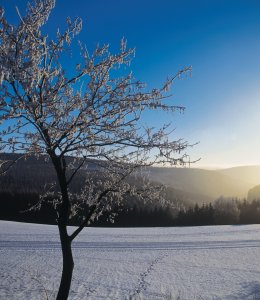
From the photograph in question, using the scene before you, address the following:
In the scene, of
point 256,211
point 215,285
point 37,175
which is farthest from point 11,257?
point 37,175

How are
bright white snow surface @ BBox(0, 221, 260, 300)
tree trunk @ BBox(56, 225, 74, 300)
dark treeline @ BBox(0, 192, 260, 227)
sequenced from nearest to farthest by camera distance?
tree trunk @ BBox(56, 225, 74, 300)
bright white snow surface @ BBox(0, 221, 260, 300)
dark treeline @ BBox(0, 192, 260, 227)

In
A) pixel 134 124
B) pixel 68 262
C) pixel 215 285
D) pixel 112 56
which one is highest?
pixel 112 56

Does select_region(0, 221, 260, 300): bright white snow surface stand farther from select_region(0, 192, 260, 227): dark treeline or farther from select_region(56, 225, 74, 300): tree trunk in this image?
select_region(0, 192, 260, 227): dark treeline

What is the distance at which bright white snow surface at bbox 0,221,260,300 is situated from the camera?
15.0m

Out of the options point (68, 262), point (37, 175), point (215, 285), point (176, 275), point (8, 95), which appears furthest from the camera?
point (37, 175)

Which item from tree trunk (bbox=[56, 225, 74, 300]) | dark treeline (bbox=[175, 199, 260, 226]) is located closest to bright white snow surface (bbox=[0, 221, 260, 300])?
tree trunk (bbox=[56, 225, 74, 300])

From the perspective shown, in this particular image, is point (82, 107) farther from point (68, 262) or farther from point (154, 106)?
point (68, 262)

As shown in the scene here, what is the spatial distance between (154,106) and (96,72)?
1164 mm

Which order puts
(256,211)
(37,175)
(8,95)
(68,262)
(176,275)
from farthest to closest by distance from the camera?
(37,175), (256,211), (176,275), (68,262), (8,95)

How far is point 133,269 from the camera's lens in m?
20.0

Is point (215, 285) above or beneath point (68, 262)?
beneath

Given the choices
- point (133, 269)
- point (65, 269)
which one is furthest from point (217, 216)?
point (65, 269)

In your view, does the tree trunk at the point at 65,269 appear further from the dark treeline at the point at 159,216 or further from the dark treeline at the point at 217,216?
the dark treeline at the point at 217,216

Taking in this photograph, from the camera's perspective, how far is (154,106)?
6.55m
